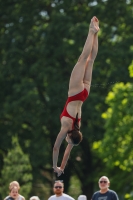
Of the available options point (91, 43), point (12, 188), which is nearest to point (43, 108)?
point (12, 188)

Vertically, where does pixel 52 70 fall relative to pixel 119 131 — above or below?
above

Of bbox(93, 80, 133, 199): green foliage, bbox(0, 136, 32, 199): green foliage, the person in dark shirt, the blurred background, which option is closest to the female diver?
the person in dark shirt

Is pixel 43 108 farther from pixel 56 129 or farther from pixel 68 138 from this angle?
pixel 68 138

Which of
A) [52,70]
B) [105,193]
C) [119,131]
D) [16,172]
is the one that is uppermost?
[52,70]

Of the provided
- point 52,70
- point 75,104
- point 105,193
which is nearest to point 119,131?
point 52,70

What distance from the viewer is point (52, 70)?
3291cm

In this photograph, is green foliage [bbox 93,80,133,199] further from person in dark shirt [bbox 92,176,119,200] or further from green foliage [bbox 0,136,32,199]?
person in dark shirt [bbox 92,176,119,200]

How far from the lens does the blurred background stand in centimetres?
3228

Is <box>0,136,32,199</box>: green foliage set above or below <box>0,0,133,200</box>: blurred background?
below

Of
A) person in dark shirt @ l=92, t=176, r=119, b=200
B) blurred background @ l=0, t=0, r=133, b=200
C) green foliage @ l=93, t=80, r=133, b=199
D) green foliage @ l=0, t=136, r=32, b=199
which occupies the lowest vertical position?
person in dark shirt @ l=92, t=176, r=119, b=200

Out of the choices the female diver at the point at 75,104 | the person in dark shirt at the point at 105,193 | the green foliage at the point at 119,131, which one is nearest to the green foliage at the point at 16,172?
the green foliage at the point at 119,131

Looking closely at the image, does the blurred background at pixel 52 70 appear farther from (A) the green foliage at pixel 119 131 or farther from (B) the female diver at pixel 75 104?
(B) the female diver at pixel 75 104

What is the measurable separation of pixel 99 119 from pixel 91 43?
73.6ft

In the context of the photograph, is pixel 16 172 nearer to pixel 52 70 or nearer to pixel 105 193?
pixel 52 70
